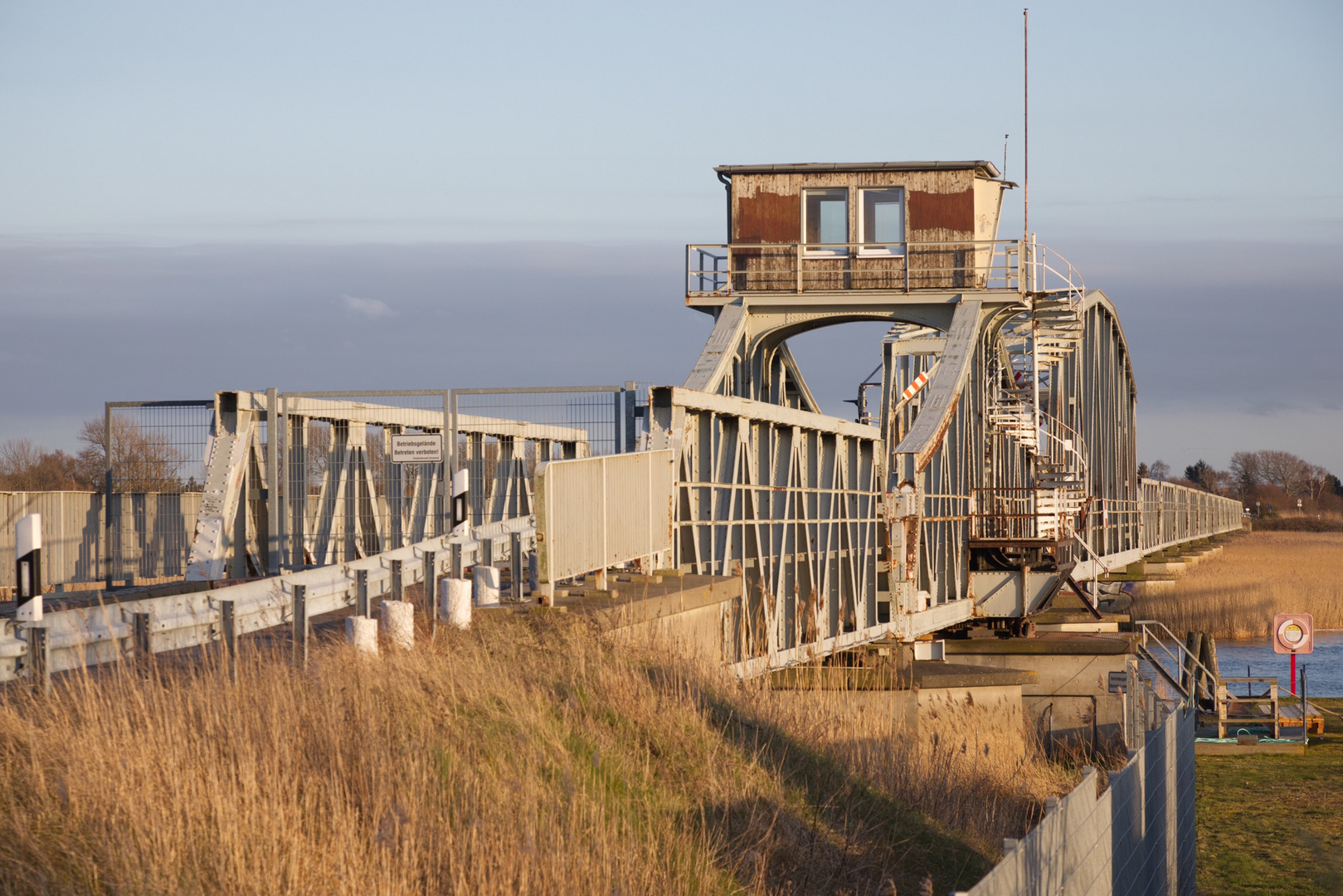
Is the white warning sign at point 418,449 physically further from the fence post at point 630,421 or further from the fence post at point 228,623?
the fence post at point 228,623

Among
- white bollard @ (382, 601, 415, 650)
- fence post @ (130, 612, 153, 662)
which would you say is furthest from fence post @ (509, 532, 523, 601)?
fence post @ (130, 612, 153, 662)

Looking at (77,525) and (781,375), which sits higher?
(781,375)

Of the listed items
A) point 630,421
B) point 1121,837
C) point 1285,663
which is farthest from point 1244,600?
point 1121,837

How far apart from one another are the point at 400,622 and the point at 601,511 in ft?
9.14

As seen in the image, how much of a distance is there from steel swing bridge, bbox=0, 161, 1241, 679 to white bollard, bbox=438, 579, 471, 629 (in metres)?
0.61

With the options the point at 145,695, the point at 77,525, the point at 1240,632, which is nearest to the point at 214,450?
the point at 77,525

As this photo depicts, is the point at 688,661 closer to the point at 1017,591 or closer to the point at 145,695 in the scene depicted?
the point at 145,695

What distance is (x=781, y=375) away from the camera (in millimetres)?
35656

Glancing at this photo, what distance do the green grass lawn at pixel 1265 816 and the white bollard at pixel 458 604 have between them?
6.11 metres

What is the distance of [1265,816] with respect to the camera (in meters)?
17.8

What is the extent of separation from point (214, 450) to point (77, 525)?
2568 millimetres

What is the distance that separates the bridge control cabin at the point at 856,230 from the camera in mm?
31922

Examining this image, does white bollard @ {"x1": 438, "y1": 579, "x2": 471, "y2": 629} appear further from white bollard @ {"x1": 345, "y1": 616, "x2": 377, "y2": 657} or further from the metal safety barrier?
the metal safety barrier

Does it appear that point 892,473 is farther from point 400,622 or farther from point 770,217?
point 400,622
